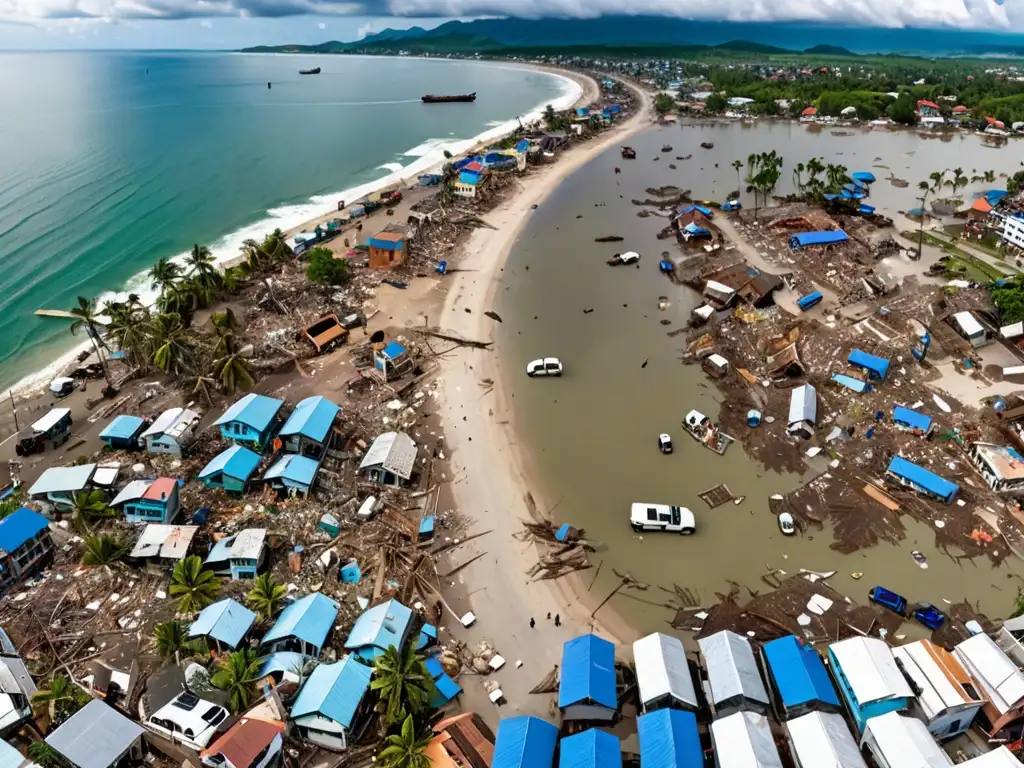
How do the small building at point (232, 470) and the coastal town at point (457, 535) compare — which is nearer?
the coastal town at point (457, 535)

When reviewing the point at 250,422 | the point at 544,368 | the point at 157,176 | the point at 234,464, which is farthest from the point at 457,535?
the point at 157,176

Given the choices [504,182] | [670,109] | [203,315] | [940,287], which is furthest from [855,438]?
[670,109]

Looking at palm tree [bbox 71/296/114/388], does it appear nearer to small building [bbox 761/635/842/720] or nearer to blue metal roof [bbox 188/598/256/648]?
blue metal roof [bbox 188/598/256/648]

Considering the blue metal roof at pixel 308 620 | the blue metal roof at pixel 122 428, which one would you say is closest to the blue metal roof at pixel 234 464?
the blue metal roof at pixel 122 428

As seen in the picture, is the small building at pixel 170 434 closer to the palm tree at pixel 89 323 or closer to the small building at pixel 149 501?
the small building at pixel 149 501

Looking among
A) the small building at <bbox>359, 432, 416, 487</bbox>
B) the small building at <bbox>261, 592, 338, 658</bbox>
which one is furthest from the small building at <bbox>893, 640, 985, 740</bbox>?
the small building at <bbox>359, 432, 416, 487</bbox>

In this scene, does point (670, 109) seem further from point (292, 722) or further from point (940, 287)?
point (292, 722)
